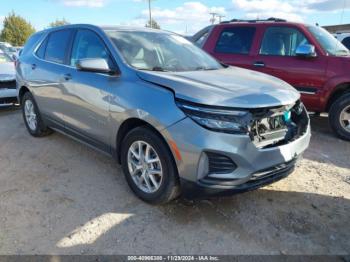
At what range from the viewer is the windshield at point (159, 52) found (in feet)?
12.0

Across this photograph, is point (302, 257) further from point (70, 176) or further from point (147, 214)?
point (70, 176)

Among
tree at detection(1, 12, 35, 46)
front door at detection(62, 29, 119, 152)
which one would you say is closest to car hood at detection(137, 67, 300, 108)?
front door at detection(62, 29, 119, 152)

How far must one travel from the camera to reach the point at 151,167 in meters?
3.28

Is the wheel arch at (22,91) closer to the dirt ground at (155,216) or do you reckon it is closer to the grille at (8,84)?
the dirt ground at (155,216)

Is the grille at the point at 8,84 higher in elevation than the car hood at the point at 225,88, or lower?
lower

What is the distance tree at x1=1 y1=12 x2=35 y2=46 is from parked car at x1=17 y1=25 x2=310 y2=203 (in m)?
62.0

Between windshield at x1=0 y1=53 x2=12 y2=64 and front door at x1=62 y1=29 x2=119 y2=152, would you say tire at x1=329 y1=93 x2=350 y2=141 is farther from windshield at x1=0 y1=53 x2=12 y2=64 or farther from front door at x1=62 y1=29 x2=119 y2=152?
windshield at x1=0 y1=53 x2=12 y2=64

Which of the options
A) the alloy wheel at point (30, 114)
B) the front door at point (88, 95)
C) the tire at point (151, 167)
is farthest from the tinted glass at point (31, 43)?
the tire at point (151, 167)

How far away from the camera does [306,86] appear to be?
5.71 meters

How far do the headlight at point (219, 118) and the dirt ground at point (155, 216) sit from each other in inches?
36.8

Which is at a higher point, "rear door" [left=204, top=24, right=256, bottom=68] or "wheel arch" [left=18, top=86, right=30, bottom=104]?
"rear door" [left=204, top=24, right=256, bottom=68]

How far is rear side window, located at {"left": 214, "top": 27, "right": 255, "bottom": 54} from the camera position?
6335 millimetres

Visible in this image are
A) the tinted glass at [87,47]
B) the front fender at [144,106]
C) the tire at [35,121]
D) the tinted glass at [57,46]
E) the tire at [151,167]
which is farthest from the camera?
the tire at [35,121]

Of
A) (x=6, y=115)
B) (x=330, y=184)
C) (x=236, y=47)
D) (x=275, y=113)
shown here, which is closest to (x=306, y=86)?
(x=236, y=47)
